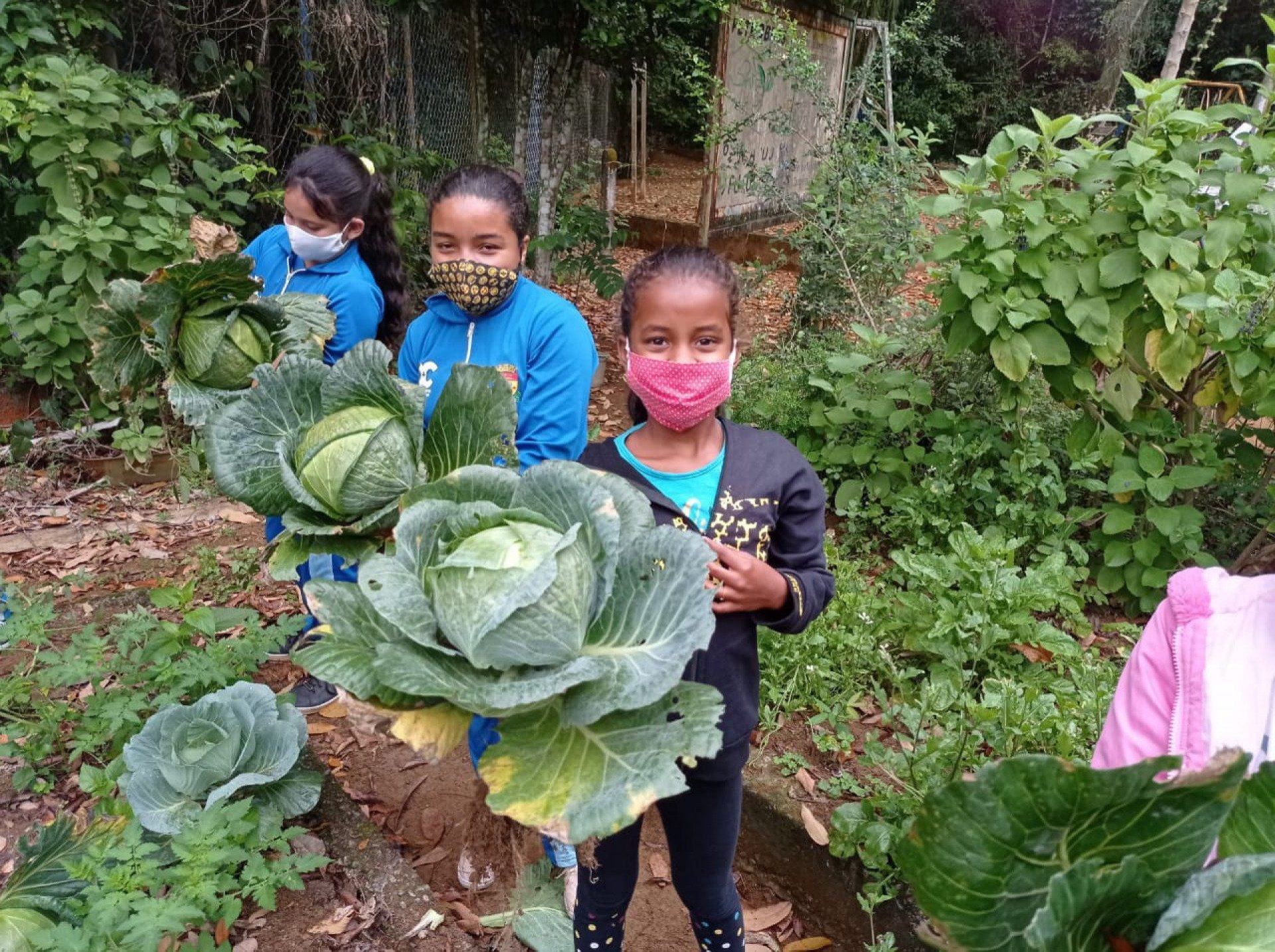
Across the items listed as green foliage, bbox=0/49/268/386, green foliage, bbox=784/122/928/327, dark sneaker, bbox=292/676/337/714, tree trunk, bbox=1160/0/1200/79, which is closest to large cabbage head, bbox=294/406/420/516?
dark sneaker, bbox=292/676/337/714

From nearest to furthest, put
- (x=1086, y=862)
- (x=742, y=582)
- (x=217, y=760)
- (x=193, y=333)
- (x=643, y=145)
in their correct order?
(x=1086, y=862) → (x=742, y=582) → (x=193, y=333) → (x=217, y=760) → (x=643, y=145)

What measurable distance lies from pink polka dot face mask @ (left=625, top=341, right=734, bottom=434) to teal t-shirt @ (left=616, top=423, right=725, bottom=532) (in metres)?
0.10

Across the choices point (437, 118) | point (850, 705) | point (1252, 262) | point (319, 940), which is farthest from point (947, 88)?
point (319, 940)

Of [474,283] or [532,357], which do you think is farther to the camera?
[532,357]

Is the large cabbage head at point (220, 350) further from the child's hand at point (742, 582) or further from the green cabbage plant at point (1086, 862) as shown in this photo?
the green cabbage plant at point (1086, 862)

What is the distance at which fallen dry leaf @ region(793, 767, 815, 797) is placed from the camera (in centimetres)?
260

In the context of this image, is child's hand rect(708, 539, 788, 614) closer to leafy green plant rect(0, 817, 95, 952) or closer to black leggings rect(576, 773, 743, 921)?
black leggings rect(576, 773, 743, 921)

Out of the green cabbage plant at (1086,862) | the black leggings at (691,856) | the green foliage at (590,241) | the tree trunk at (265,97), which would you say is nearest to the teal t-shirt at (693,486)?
the black leggings at (691,856)

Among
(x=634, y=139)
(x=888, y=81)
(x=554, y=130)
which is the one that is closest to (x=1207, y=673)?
(x=554, y=130)

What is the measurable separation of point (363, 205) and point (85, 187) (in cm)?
259

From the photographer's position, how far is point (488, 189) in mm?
2012

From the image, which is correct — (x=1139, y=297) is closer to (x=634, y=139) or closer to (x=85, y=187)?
(x=85, y=187)

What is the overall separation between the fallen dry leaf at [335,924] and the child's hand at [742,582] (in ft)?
5.06

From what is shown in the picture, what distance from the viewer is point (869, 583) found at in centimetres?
362
